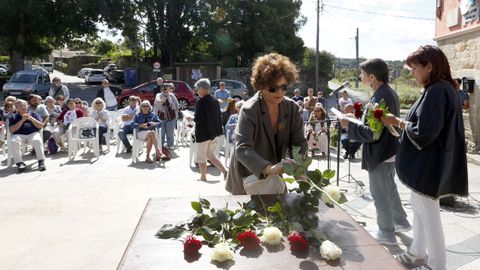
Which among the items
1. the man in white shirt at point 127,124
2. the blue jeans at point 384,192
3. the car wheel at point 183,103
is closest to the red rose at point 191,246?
the blue jeans at point 384,192

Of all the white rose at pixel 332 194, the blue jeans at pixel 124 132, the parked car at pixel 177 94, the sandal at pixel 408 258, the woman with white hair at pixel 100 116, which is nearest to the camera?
the white rose at pixel 332 194

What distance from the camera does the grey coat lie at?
289cm

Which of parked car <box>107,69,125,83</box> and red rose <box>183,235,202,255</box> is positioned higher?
parked car <box>107,69,125,83</box>

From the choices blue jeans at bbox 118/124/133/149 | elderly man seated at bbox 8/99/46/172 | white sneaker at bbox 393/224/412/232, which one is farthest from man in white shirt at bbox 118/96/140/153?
white sneaker at bbox 393/224/412/232

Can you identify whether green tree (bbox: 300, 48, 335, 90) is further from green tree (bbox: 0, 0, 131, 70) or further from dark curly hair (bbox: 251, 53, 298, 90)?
dark curly hair (bbox: 251, 53, 298, 90)

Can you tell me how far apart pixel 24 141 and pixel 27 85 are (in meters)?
15.7

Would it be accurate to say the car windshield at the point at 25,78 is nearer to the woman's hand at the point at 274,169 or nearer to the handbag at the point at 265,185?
the handbag at the point at 265,185

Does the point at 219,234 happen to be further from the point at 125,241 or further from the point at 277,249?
the point at 125,241

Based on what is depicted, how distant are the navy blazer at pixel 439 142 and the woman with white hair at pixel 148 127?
22.0 feet

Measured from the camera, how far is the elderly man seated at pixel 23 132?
27.7ft

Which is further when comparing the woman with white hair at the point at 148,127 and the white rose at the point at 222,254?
the woman with white hair at the point at 148,127

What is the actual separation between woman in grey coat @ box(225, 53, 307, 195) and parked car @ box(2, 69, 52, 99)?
21.8 meters

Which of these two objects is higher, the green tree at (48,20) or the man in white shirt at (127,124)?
the green tree at (48,20)

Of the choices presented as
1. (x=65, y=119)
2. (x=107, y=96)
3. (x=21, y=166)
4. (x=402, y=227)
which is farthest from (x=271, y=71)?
(x=107, y=96)
